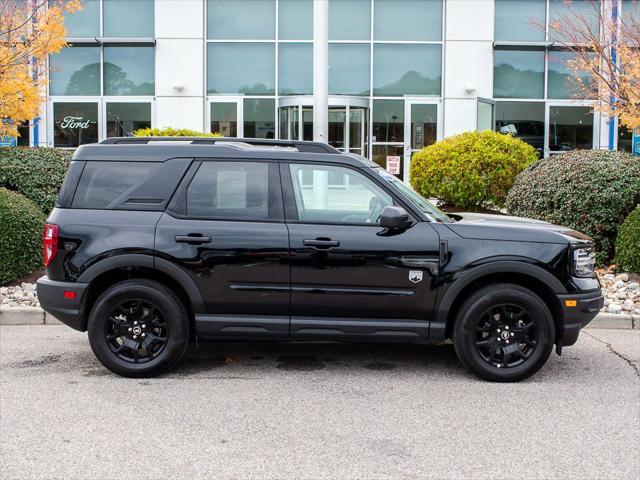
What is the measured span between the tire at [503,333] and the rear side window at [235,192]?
169 cm

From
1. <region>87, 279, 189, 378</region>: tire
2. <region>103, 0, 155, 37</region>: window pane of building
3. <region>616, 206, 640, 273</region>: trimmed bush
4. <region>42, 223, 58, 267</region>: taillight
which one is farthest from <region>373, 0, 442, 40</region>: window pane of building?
<region>87, 279, 189, 378</region>: tire

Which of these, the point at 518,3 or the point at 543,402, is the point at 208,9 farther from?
the point at 543,402

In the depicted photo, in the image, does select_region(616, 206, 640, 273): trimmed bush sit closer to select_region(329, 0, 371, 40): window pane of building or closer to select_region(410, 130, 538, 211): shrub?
select_region(410, 130, 538, 211): shrub

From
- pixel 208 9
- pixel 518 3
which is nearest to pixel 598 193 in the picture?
pixel 518 3

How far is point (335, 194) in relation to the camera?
19.6ft

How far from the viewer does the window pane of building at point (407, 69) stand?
69.9 ft

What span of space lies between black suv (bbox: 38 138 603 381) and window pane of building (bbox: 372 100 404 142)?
50.7 ft

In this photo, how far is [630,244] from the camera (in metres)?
9.47

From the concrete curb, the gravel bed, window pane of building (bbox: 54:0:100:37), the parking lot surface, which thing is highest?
window pane of building (bbox: 54:0:100:37)

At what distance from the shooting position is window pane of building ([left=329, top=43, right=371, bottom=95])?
21266mm

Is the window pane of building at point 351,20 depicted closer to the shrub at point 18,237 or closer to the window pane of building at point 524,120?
the window pane of building at point 524,120

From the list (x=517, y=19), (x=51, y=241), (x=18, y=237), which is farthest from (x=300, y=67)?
(x=51, y=241)

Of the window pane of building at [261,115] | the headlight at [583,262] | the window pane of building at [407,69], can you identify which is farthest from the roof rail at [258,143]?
the window pane of building at [407,69]

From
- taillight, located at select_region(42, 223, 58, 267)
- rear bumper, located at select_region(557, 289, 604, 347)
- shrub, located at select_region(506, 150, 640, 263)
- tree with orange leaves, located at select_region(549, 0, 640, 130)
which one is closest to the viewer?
rear bumper, located at select_region(557, 289, 604, 347)
